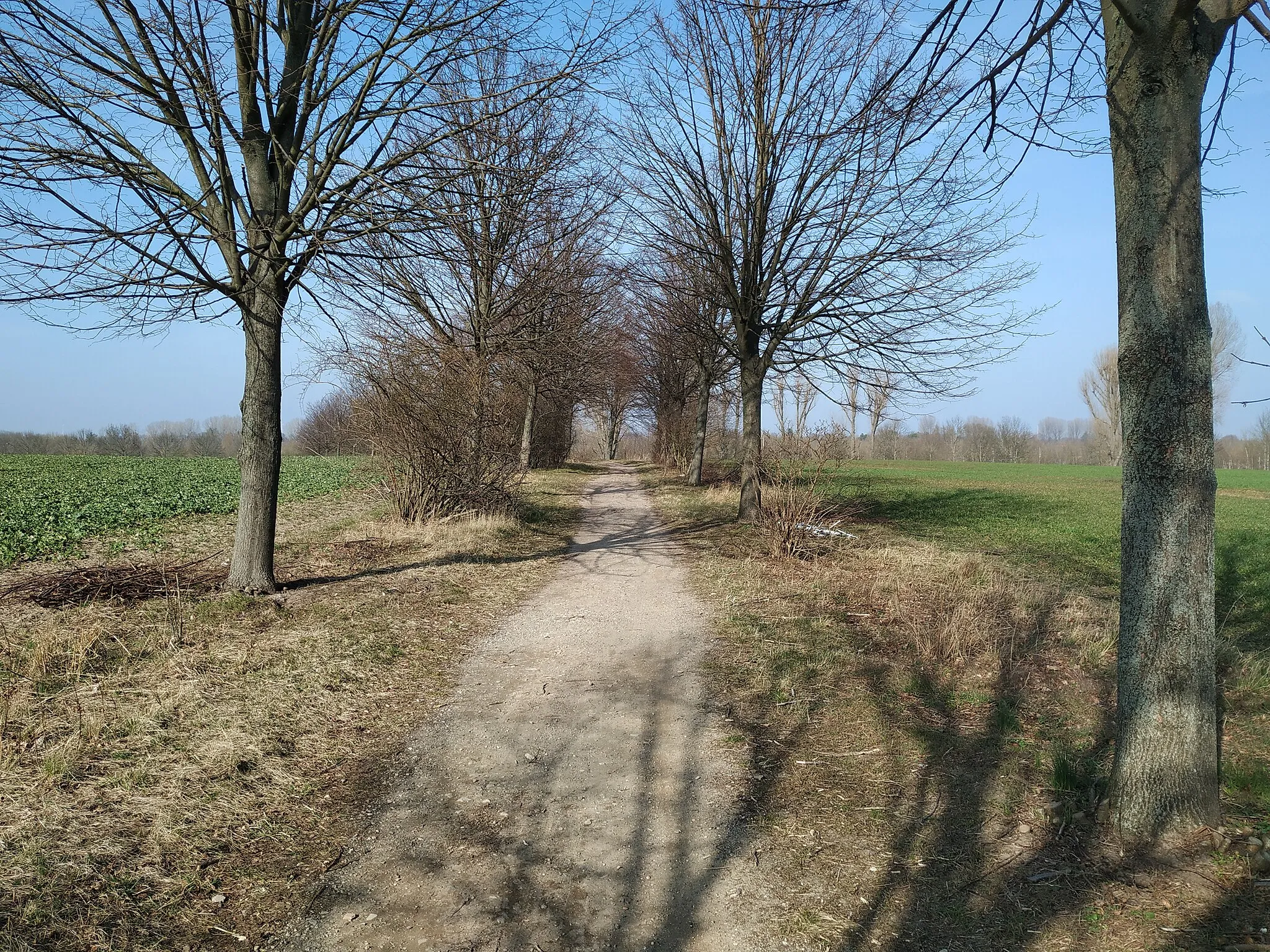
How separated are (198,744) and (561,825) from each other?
2.20m

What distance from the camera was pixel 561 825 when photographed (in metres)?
3.78

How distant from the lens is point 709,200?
44.5 ft

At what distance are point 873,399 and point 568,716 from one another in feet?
36.1

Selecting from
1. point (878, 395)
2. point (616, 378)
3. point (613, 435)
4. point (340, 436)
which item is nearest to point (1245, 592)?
point (878, 395)

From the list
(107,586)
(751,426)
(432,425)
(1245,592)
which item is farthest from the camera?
(751,426)

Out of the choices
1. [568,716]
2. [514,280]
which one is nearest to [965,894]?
[568,716]

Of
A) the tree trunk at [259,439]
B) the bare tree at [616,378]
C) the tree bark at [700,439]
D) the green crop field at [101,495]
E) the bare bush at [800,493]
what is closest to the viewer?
the tree trunk at [259,439]

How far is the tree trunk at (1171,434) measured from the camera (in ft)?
10.9

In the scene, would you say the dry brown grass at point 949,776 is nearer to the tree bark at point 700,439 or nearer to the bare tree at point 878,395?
the bare tree at point 878,395

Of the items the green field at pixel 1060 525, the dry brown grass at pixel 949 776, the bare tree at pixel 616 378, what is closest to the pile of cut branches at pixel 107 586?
the dry brown grass at pixel 949 776

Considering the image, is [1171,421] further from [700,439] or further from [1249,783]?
[700,439]

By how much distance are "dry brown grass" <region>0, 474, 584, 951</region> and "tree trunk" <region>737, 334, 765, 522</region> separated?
6.87 meters

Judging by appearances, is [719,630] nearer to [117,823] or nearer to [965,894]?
[965,894]

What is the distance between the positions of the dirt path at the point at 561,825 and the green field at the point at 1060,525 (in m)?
5.20
